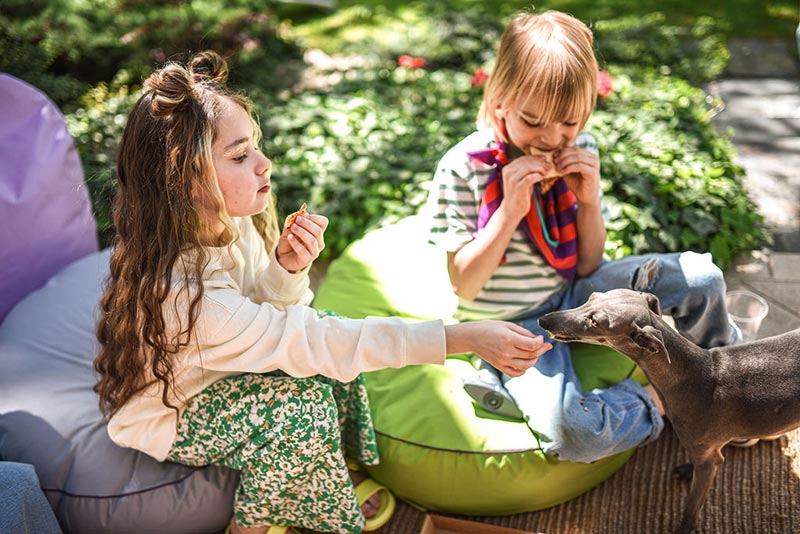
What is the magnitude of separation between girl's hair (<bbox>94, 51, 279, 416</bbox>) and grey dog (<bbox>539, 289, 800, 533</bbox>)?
90 centimetres

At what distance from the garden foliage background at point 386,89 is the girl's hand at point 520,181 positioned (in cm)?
95

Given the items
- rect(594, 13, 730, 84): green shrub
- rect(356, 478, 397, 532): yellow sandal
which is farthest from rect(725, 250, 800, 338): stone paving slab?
rect(594, 13, 730, 84): green shrub

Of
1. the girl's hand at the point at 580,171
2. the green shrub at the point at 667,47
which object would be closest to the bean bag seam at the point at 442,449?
the girl's hand at the point at 580,171

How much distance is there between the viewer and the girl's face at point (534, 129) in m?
2.15

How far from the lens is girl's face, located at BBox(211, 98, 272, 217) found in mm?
1925

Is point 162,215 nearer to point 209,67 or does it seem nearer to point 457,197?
point 209,67

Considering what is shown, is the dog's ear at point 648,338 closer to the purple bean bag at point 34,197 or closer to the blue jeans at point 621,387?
the blue jeans at point 621,387

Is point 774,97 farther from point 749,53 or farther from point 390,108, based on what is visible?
point 390,108

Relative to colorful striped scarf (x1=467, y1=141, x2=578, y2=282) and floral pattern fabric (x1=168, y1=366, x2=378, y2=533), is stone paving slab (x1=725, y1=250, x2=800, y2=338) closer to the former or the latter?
A: colorful striped scarf (x1=467, y1=141, x2=578, y2=282)

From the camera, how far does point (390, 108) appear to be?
4457mm

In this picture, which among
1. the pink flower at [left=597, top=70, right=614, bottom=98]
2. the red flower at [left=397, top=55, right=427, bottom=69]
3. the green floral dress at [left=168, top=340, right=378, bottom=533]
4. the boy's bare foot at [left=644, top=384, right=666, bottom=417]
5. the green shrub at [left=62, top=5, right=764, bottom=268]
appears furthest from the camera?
the red flower at [left=397, top=55, right=427, bottom=69]

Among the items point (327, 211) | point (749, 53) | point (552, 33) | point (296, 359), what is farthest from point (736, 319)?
point (749, 53)

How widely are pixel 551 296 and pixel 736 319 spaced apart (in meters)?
0.69

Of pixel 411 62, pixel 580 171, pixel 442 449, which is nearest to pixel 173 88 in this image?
pixel 580 171
